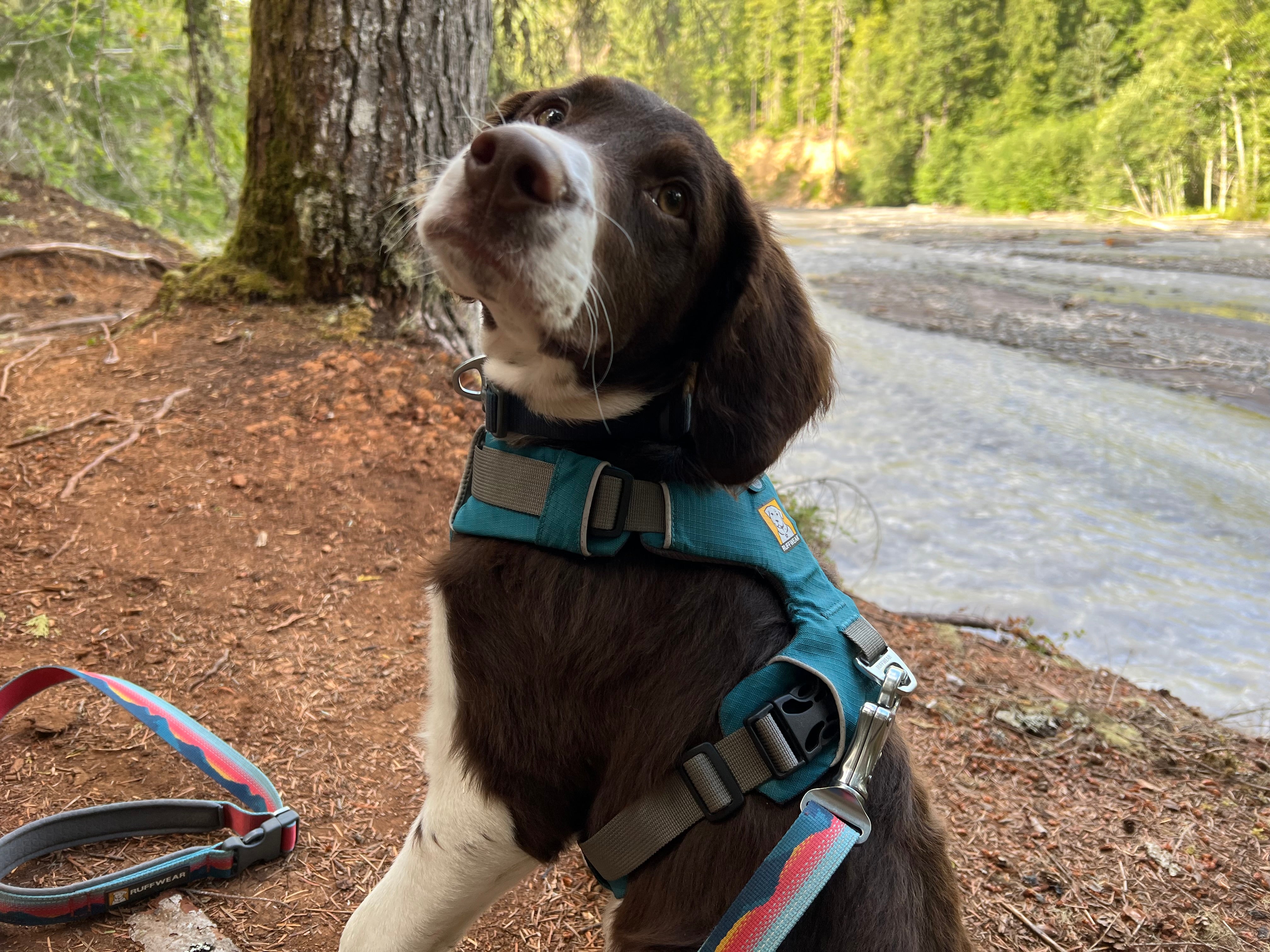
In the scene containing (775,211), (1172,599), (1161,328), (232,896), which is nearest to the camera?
(232,896)

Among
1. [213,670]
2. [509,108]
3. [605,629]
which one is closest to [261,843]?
[213,670]

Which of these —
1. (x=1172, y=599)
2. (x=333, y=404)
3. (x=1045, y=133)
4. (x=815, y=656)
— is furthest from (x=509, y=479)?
(x=1045, y=133)

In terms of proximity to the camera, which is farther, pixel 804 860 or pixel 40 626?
pixel 40 626

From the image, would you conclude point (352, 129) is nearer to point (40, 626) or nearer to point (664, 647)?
point (40, 626)

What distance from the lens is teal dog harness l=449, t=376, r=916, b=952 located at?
1338mm

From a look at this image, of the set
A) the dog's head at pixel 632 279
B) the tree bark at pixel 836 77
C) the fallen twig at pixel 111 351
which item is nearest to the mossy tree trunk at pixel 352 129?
the fallen twig at pixel 111 351

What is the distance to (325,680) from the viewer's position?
2768 mm

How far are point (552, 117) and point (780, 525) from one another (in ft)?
4.16

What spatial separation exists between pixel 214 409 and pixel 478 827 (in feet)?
9.22

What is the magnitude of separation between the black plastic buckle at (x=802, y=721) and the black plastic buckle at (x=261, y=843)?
136cm

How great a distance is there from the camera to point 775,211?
40906 millimetres

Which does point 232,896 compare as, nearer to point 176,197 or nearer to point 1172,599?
point 1172,599

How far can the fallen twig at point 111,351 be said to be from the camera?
4016 mm

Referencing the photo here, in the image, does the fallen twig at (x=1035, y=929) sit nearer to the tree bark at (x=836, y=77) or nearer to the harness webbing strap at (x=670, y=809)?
the harness webbing strap at (x=670, y=809)
